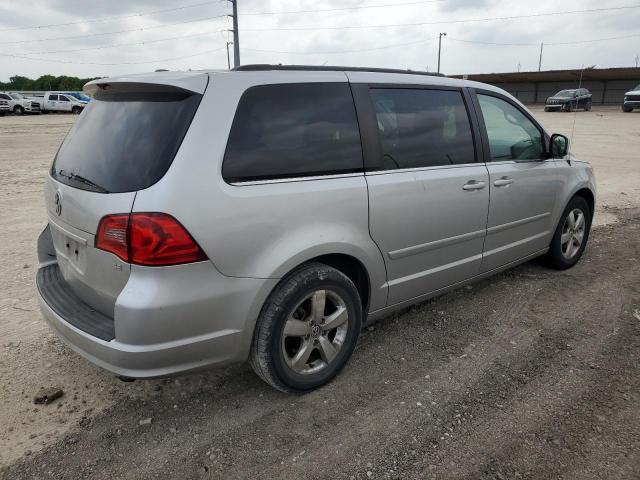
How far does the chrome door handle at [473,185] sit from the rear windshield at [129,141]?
197 cm

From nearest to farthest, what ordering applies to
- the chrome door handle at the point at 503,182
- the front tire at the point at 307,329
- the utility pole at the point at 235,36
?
the front tire at the point at 307,329 → the chrome door handle at the point at 503,182 → the utility pole at the point at 235,36

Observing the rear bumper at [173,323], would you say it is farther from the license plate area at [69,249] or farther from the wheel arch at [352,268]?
the wheel arch at [352,268]

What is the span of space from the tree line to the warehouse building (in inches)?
2158

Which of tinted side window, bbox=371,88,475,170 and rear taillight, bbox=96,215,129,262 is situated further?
tinted side window, bbox=371,88,475,170

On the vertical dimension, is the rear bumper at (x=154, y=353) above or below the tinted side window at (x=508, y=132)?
below

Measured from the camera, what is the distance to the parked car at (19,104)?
36.5 metres

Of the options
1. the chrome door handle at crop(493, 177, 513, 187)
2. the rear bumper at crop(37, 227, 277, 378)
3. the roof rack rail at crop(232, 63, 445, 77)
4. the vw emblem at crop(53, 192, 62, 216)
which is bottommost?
the rear bumper at crop(37, 227, 277, 378)

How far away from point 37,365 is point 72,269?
0.93 m

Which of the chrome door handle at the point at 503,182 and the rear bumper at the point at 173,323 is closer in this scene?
the rear bumper at the point at 173,323

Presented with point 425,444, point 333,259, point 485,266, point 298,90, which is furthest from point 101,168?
point 485,266

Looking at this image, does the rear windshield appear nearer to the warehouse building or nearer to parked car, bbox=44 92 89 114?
parked car, bbox=44 92 89 114

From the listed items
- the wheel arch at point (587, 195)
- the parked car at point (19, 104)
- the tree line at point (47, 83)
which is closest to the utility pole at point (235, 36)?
the parked car at point (19, 104)

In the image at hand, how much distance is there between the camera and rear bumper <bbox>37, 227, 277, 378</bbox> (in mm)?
2283

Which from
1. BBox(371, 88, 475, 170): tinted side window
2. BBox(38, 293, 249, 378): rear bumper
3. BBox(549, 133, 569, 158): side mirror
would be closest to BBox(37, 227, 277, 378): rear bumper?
BBox(38, 293, 249, 378): rear bumper
